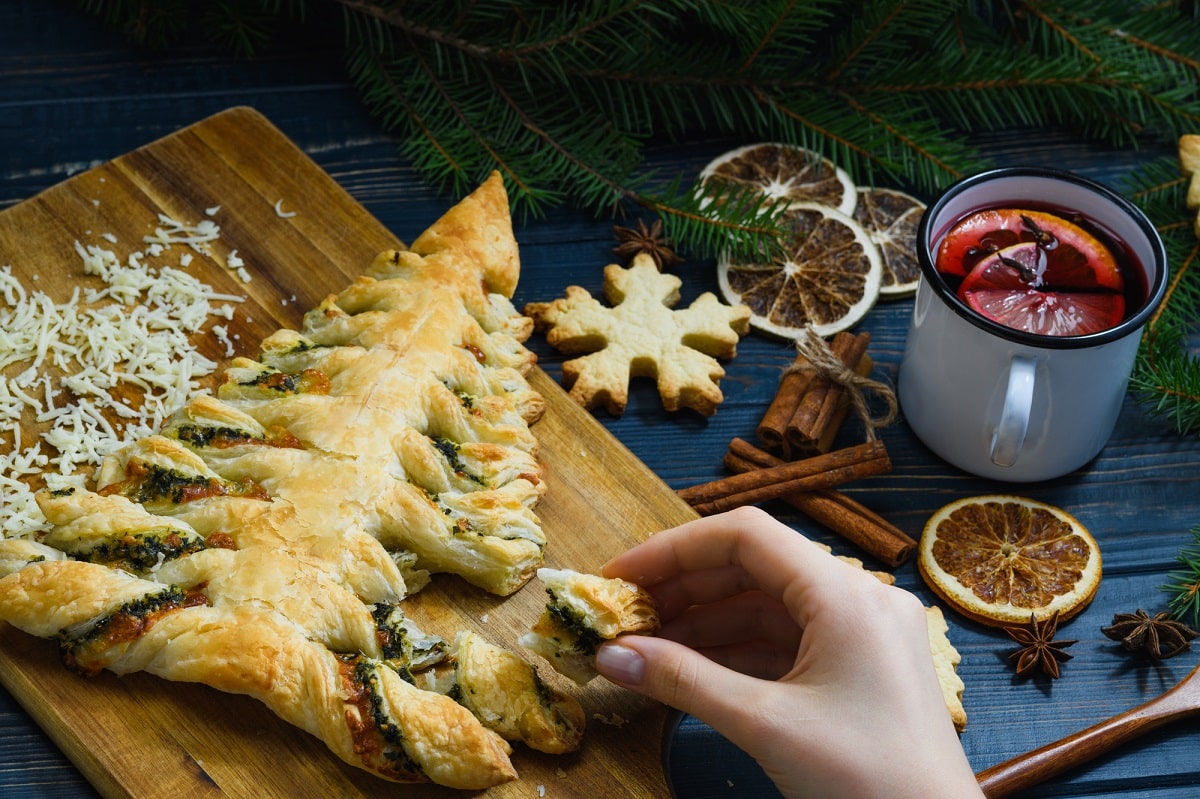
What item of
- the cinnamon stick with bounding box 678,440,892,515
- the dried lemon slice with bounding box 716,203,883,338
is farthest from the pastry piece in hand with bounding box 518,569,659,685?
the dried lemon slice with bounding box 716,203,883,338

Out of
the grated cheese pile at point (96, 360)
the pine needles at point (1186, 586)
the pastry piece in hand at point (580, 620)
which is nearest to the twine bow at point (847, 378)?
the pine needles at point (1186, 586)

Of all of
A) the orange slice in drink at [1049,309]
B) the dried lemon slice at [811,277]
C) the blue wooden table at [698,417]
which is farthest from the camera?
the dried lemon slice at [811,277]

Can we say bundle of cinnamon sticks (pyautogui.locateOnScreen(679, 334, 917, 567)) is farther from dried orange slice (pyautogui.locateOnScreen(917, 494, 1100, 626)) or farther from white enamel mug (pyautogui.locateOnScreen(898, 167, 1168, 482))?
white enamel mug (pyautogui.locateOnScreen(898, 167, 1168, 482))

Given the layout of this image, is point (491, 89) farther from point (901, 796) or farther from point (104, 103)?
point (901, 796)

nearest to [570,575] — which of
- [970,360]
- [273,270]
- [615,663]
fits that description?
[615,663]

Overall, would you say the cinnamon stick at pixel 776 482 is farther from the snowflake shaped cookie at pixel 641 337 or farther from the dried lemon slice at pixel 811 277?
the dried lemon slice at pixel 811 277

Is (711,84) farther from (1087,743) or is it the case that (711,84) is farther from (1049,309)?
(1087,743)
